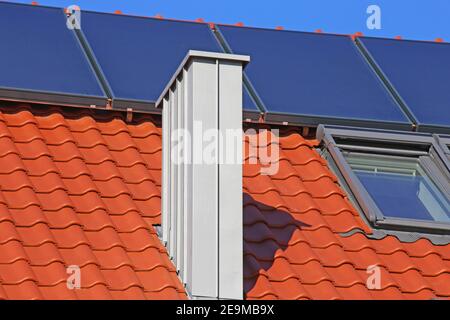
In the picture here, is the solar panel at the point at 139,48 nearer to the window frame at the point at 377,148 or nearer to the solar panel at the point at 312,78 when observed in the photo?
the solar panel at the point at 312,78

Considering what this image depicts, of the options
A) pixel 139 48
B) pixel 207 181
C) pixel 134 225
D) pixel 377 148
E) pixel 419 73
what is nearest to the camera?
pixel 207 181

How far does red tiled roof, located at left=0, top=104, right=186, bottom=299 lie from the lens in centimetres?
888

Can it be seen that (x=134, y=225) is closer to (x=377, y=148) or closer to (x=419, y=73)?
(x=377, y=148)

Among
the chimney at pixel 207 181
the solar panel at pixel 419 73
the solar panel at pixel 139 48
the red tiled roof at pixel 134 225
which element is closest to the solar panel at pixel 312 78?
the solar panel at pixel 419 73

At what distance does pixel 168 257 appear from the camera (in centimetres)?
944

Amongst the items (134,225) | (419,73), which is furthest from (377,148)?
(134,225)

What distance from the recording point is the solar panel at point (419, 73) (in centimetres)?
1189

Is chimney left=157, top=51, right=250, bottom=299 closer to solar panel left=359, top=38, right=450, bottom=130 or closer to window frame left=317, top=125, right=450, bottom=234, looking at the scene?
window frame left=317, top=125, right=450, bottom=234

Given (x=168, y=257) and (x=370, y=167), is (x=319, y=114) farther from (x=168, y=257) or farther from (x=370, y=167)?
(x=168, y=257)

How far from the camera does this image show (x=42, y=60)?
1130 cm

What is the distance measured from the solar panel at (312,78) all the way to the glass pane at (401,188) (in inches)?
16.4

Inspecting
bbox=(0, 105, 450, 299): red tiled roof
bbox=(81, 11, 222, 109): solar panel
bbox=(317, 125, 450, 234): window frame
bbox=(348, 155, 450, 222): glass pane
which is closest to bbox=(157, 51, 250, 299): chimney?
Result: bbox=(0, 105, 450, 299): red tiled roof

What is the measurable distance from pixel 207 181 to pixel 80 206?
1.13m
